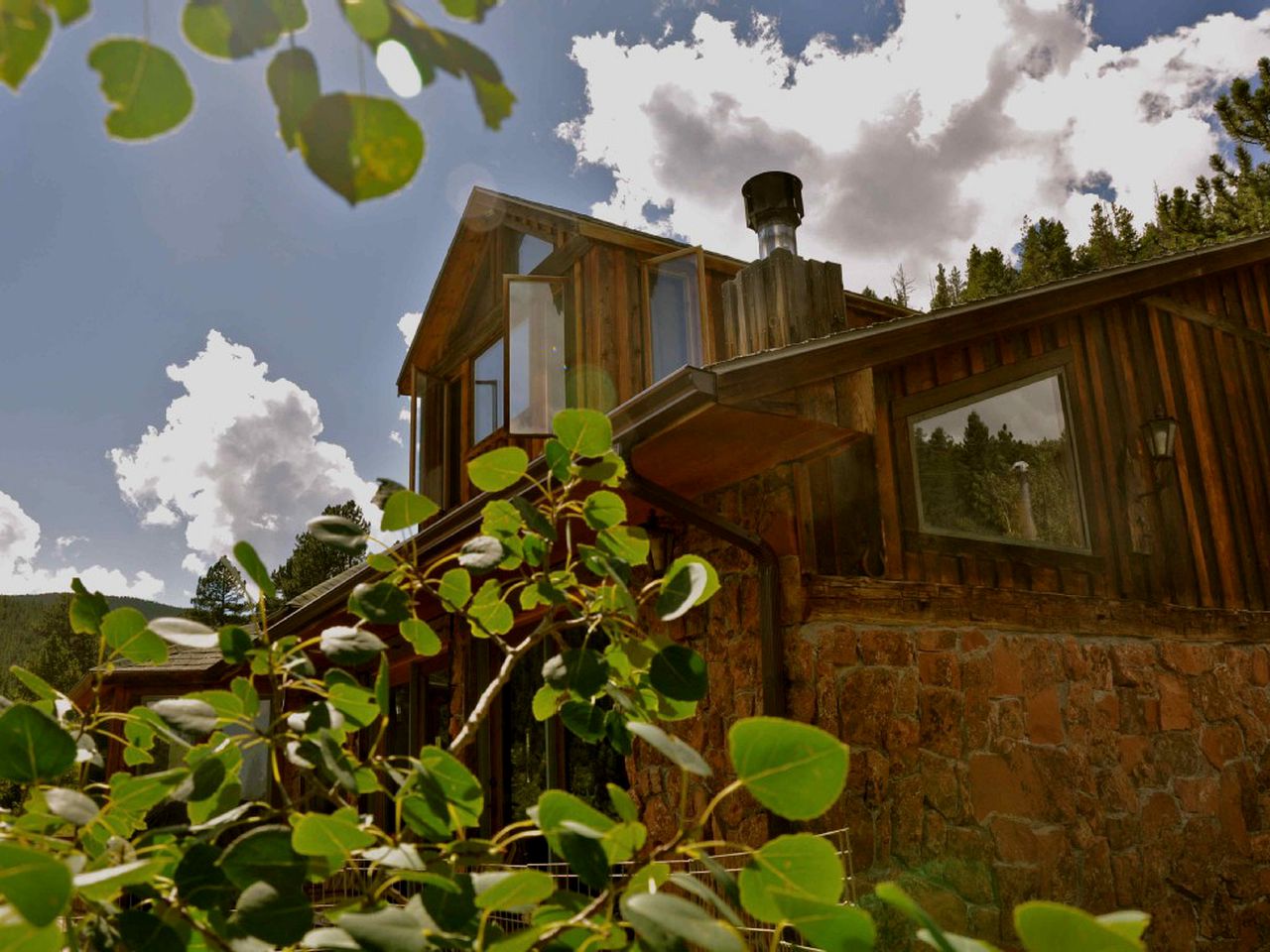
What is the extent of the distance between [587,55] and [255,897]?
19.3ft

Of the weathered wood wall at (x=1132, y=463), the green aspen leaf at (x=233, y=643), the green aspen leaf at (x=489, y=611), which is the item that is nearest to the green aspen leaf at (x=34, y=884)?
the green aspen leaf at (x=233, y=643)

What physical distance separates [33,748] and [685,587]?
585 millimetres

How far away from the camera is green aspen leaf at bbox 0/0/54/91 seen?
0.53 meters

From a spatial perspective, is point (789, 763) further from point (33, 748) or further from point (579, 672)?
point (33, 748)

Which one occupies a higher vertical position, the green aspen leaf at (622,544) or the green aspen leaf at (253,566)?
the green aspen leaf at (622,544)

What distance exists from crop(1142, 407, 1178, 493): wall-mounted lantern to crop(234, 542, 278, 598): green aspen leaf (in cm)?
673

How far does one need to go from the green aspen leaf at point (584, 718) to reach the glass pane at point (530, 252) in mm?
8457

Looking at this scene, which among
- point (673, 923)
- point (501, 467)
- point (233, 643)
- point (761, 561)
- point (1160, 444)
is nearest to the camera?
point (673, 923)

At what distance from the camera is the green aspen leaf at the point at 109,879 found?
623 millimetres

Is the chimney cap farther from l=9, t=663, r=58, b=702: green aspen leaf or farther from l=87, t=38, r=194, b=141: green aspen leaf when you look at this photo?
l=87, t=38, r=194, b=141: green aspen leaf

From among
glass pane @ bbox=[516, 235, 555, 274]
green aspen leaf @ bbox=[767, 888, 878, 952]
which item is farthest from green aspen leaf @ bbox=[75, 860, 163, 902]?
glass pane @ bbox=[516, 235, 555, 274]

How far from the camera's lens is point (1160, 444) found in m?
6.62

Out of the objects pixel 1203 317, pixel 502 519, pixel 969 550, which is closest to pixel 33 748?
pixel 502 519

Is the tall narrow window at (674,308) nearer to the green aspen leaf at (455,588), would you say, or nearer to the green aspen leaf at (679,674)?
the green aspen leaf at (455,588)
